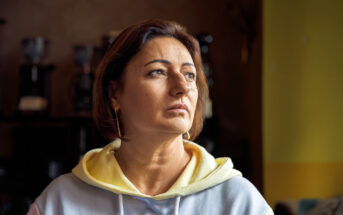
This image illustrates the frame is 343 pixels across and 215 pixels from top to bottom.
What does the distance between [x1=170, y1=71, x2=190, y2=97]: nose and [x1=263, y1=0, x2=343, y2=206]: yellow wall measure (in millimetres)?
1628

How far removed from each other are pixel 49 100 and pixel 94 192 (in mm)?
2279

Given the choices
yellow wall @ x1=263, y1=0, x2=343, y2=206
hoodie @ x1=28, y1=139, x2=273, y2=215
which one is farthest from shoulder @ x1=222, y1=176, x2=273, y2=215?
yellow wall @ x1=263, y1=0, x2=343, y2=206

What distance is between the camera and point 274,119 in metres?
2.68

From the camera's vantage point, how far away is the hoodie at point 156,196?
1.16m

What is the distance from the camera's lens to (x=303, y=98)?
2.67 m

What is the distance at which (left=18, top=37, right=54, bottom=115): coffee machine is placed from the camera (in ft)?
10.2

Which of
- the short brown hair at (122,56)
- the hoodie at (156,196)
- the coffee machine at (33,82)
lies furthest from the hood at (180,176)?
the coffee machine at (33,82)

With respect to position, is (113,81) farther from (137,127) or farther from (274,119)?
(274,119)

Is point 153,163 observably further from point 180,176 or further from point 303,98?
point 303,98

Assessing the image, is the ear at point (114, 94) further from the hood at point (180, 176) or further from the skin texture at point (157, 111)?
the hood at point (180, 176)

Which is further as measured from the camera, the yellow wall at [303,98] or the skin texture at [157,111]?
the yellow wall at [303,98]

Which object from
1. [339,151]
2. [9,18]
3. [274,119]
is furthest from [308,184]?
[9,18]

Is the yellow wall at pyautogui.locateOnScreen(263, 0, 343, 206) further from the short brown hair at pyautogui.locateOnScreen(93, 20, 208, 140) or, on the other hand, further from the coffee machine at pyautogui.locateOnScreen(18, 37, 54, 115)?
the coffee machine at pyautogui.locateOnScreen(18, 37, 54, 115)

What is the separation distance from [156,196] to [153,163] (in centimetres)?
9
